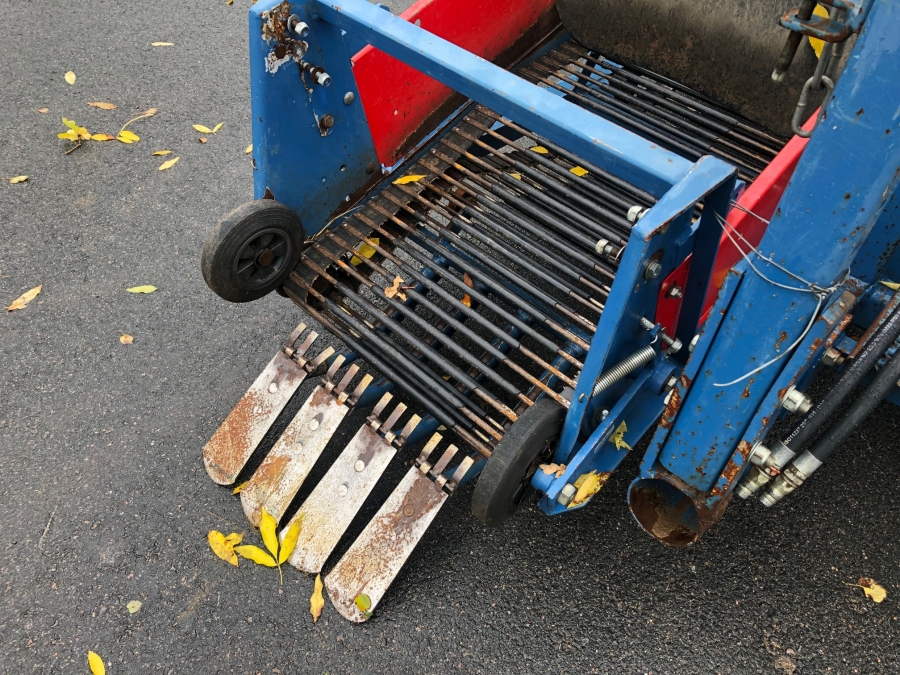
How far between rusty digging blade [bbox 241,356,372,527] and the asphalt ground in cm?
18

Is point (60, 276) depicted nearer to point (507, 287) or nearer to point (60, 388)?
point (60, 388)

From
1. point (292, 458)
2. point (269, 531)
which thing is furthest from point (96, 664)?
point (292, 458)

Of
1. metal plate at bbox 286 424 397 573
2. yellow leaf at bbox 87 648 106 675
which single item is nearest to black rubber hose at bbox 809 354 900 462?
metal plate at bbox 286 424 397 573

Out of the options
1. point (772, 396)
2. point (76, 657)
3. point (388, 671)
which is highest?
point (772, 396)

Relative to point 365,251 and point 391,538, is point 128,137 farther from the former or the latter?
point 391,538

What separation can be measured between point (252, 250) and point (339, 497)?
920 millimetres

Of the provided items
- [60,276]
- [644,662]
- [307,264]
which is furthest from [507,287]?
[60,276]

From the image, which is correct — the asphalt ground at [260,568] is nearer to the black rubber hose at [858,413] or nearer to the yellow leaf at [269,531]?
the yellow leaf at [269,531]

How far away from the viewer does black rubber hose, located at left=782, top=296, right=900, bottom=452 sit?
1.75 m

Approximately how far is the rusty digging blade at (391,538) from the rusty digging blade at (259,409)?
0.55 m

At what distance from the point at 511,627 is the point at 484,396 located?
0.77m

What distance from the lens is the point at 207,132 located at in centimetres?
392

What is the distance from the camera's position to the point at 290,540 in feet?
7.67

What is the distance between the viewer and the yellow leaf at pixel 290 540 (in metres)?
2.34
